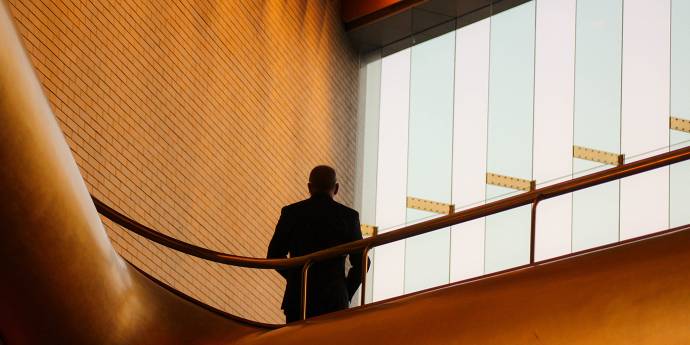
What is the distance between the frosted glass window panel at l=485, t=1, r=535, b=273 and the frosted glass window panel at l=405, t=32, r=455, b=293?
73 centimetres

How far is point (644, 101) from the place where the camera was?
1592 cm

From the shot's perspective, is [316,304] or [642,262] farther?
[316,304]

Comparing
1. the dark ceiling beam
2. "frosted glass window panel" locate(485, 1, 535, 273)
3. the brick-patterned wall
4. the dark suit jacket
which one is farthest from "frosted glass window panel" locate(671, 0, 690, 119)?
the dark suit jacket

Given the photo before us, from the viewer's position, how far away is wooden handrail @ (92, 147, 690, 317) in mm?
6961

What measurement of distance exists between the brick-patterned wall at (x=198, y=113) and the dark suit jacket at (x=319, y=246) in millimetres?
3078

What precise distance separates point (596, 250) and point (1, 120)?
3457 mm

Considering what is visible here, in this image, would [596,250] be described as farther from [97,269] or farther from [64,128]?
[64,128]

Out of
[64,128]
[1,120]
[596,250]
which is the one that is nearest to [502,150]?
[64,128]

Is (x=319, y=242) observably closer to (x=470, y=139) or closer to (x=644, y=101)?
(x=644, y=101)

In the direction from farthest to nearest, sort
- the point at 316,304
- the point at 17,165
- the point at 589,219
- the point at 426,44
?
the point at 426,44 < the point at 589,219 < the point at 316,304 < the point at 17,165

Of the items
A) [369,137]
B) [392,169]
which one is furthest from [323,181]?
[369,137]

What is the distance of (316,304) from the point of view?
8.33 m

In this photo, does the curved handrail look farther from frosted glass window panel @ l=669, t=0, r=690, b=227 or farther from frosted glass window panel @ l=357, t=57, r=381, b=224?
frosted glass window panel @ l=357, t=57, r=381, b=224

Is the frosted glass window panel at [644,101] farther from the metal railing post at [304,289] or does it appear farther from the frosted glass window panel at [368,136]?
the metal railing post at [304,289]
